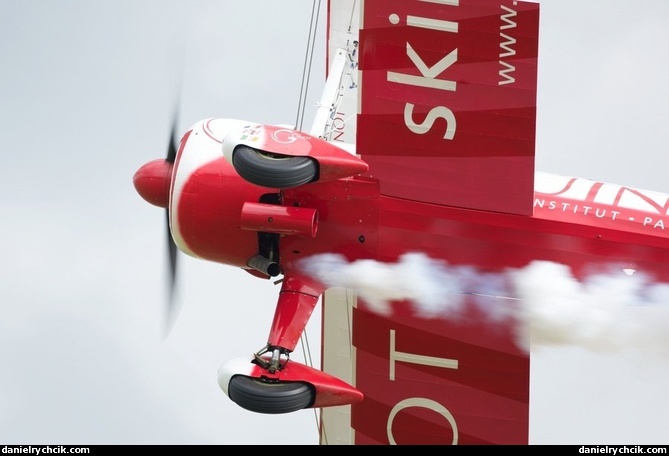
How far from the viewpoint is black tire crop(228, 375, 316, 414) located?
12258 millimetres

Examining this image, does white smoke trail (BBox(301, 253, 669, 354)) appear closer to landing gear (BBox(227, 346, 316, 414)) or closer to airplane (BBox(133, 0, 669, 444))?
airplane (BBox(133, 0, 669, 444))

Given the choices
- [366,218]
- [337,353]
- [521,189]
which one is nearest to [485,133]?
[521,189]

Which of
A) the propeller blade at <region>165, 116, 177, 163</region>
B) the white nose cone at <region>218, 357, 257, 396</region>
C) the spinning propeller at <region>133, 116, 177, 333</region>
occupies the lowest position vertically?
the white nose cone at <region>218, 357, 257, 396</region>

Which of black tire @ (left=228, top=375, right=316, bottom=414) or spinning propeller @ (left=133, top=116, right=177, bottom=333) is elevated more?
spinning propeller @ (left=133, top=116, right=177, bottom=333)

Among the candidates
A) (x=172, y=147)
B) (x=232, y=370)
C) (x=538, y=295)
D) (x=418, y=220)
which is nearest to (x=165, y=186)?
(x=172, y=147)

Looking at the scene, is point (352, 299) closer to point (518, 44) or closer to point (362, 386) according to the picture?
point (362, 386)

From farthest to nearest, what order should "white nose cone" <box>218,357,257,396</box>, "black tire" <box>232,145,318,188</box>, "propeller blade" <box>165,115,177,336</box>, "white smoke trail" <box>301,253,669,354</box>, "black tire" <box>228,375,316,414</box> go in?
"propeller blade" <box>165,115,177,336</box> < "white smoke trail" <box>301,253,669,354</box> < "white nose cone" <box>218,357,257,396</box> < "black tire" <box>228,375,316,414</box> < "black tire" <box>232,145,318,188</box>

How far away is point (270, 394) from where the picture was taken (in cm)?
1227

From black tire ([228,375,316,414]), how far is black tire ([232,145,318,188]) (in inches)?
71.1

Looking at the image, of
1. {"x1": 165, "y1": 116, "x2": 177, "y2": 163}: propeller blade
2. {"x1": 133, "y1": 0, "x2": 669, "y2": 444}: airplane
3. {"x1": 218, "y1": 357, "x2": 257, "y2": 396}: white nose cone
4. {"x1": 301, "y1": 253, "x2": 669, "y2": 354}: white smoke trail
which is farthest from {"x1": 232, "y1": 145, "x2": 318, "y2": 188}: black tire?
{"x1": 165, "y1": 116, "x2": 177, "y2": 163}: propeller blade

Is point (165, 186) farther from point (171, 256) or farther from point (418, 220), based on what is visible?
point (418, 220)

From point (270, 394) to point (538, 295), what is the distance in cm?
275

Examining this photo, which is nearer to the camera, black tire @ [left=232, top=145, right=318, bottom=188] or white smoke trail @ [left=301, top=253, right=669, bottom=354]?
black tire @ [left=232, top=145, right=318, bottom=188]

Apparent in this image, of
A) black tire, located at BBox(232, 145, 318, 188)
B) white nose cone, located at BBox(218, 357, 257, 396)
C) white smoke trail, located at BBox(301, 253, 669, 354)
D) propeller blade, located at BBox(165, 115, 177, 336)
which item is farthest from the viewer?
propeller blade, located at BBox(165, 115, 177, 336)
